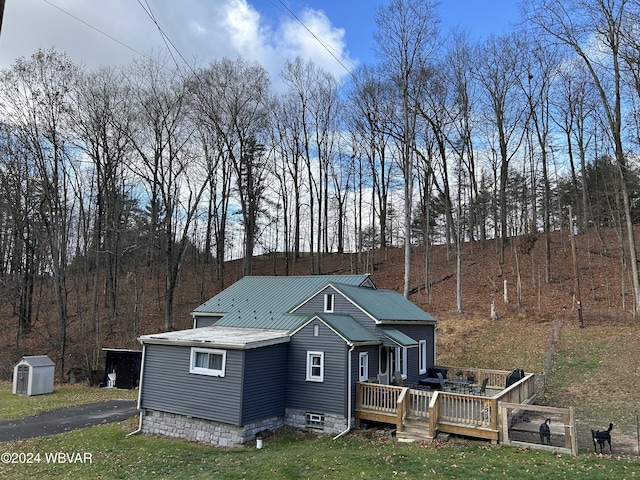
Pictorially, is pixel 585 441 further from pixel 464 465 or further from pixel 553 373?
pixel 553 373

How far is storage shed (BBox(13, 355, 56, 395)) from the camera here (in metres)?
19.9

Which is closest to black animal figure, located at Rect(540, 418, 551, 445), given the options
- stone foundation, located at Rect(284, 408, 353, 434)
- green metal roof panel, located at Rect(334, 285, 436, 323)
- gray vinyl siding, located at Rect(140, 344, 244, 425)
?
stone foundation, located at Rect(284, 408, 353, 434)

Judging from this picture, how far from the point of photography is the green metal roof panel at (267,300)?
1645 cm

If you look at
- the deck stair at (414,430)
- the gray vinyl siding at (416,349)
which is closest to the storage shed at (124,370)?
the gray vinyl siding at (416,349)

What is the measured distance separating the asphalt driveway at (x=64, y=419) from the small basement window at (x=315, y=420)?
6856 mm

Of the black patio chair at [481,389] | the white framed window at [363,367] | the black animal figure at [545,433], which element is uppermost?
the white framed window at [363,367]

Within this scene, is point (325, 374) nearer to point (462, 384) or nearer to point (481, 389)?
point (462, 384)

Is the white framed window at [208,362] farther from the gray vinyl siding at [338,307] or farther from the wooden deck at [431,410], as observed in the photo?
the wooden deck at [431,410]

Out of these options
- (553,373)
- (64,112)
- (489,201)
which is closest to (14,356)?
(64,112)

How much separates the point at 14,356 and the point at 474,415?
89.3 feet

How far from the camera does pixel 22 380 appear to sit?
20250mm

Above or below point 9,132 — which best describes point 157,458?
below

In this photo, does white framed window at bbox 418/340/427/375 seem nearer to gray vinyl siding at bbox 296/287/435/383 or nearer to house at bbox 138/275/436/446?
gray vinyl siding at bbox 296/287/435/383

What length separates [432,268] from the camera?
36.4m
